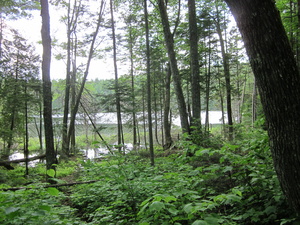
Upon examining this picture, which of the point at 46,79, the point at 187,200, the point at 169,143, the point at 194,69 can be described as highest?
the point at 194,69

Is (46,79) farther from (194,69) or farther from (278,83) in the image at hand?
(278,83)

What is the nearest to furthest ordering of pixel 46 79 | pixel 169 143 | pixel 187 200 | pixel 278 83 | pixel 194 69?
pixel 278 83 → pixel 187 200 → pixel 46 79 → pixel 194 69 → pixel 169 143

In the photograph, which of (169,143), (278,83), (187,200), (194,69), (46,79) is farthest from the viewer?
(169,143)

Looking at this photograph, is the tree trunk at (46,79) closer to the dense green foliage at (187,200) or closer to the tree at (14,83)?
the tree at (14,83)

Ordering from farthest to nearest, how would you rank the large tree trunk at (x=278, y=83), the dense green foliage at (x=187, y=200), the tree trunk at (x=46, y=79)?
the tree trunk at (x=46, y=79) → the large tree trunk at (x=278, y=83) → the dense green foliage at (x=187, y=200)

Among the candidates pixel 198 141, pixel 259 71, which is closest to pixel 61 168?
pixel 198 141

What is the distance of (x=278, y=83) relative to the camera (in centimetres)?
215

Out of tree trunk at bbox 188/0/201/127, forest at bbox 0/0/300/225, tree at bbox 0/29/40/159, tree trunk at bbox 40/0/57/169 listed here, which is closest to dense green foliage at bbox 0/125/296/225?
forest at bbox 0/0/300/225

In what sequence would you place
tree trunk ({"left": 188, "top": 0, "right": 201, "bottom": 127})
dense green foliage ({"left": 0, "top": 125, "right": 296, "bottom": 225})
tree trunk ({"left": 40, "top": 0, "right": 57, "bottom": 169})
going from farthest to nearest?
tree trunk ({"left": 188, "top": 0, "right": 201, "bottom": 127}) < tree trunk ({"left": 40, "top": 0, "right": 57, "bottom": 169}) < dense green foliage ({"left": 0, "top": 125, "right": 296, "bottom": 225})

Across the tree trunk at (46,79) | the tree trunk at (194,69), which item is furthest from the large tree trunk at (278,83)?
the tree trunk at (46,79)

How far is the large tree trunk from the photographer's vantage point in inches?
83.4

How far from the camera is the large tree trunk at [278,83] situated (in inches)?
83.4

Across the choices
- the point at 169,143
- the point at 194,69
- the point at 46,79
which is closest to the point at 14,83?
the point at 46,79

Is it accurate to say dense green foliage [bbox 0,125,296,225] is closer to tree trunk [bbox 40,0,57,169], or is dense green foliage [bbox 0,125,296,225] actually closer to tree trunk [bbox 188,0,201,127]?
tree trunk [bbox 40,0,57,169]
